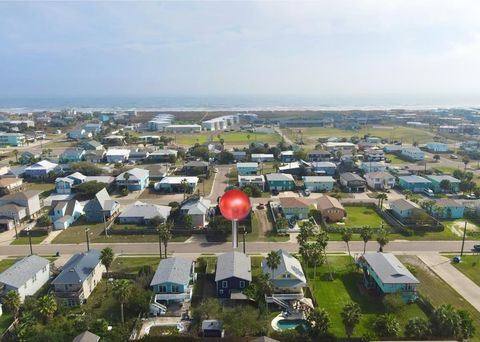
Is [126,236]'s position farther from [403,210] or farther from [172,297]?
[403,210]

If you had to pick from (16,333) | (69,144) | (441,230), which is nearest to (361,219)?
(441,230)

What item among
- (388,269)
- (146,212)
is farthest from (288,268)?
(146,212)

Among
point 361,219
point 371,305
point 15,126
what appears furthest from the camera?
point 15,126

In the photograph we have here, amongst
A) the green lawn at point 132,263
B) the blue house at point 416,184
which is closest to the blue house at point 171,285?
the green lawn at point 132,263

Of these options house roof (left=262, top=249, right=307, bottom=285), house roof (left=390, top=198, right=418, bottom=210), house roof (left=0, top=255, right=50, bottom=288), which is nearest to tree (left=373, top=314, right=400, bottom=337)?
house roof (left=262, top=249, right=307, bottom=285)

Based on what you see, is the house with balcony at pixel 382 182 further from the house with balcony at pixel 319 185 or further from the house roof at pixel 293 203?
the house roof at pixel 293 203

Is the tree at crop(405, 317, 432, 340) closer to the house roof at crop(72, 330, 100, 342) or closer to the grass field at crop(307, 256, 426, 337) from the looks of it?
the grass field at crop(307, 256, 426, 337)

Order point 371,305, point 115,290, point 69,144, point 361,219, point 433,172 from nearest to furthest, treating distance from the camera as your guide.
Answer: point 115,290, point 371,305, point 361,219, point 433,172, point 69,144
